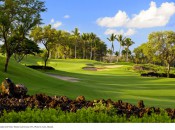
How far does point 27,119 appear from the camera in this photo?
10.2 meters

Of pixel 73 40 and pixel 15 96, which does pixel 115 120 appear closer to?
pixel 15 96

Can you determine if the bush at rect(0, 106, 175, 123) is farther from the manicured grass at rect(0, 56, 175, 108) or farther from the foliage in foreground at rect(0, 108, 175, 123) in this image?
the manicured grass at rect(0, 56, 175, 108)

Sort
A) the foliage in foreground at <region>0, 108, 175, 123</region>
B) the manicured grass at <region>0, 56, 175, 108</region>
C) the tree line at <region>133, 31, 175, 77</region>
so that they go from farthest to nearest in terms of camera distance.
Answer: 1. the tree line at <region>133, 31, 175, 77</region>
2. the manicured grass at <region>0, 56, 175, 108</region>
3. the foliage in foreground at <region>0, 108, 175, 123</region>

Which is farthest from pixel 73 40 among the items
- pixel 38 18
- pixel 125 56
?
pixel 38 18

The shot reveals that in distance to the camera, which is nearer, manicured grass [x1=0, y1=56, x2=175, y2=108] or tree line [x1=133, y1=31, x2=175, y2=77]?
manicured grass [x1=0, y1=56, x2=175, y2=108]

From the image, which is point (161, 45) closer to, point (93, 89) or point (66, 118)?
point (93, 89)

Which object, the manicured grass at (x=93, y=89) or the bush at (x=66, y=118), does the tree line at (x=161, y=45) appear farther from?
the bush at (x=66, y=118)

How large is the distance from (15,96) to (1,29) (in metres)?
24.8

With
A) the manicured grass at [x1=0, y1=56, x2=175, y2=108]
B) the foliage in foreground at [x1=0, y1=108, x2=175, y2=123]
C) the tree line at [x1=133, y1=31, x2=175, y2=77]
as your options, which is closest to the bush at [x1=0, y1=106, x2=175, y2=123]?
the foliage in foreground at [x1=0, y1=108, x2=175, y2=123]

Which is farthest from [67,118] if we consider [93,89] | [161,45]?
[161,45]

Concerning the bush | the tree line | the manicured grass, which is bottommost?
the manicured grass

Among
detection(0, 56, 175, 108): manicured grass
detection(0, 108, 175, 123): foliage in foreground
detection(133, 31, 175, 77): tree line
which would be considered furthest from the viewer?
detection(133, 31, 175, 77): tree line

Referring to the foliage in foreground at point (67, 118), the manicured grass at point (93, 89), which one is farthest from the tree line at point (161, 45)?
the foliage in foreground at point (67, 118)

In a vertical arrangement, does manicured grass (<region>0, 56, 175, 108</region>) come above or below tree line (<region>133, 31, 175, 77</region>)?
below
